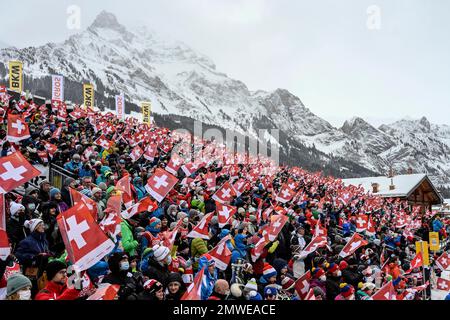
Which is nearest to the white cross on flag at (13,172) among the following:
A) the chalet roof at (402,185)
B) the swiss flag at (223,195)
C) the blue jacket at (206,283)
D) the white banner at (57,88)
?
the blue jacket at (206,283)

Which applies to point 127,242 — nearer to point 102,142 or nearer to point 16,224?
point 16,224

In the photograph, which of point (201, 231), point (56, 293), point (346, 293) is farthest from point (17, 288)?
point (346, 293)

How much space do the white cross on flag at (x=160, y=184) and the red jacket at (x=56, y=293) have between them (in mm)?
4539

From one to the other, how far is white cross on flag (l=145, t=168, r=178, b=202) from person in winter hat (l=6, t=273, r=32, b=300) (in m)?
4.97

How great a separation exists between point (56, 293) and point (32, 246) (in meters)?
1.31

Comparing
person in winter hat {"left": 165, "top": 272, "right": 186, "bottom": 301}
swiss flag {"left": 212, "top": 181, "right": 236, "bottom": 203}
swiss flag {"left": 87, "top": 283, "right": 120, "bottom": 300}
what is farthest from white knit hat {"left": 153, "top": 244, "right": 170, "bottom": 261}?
swiss flag {"left": 212, "top": 181, "right": 236, "bottom": 203}

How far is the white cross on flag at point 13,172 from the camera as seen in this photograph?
607cm

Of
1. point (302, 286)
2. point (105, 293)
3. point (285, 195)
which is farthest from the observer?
point (285, 195)

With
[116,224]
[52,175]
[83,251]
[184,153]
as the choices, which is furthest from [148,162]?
[83,251]

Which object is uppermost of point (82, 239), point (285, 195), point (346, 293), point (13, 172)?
point (13, 172)

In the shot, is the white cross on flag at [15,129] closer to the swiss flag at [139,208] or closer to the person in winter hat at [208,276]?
the swiss flag at [139,208]

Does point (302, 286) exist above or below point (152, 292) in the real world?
below

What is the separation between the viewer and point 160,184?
343 inches
